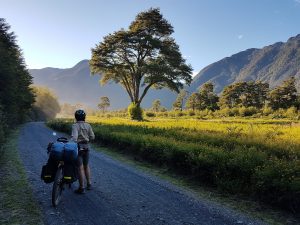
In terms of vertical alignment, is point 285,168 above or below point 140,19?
below

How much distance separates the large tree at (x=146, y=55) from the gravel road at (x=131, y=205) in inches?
1313

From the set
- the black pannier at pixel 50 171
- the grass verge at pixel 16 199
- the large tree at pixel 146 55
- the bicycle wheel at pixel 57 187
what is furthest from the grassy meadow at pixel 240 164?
the large tree at pixel 146 55

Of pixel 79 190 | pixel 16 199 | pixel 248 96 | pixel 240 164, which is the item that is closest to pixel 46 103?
pixel 248 96

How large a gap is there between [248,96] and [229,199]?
8475 cm

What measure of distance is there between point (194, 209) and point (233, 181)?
2.22 meters

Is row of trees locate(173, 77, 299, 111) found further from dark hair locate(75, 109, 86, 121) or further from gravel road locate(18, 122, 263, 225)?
dark hair locate(75, 109, 86, 121)

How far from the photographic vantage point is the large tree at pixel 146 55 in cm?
4447

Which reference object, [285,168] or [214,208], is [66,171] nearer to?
[214,208]

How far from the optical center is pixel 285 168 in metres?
8.77

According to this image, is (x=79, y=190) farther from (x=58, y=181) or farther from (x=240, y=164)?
(x=240, y=164)

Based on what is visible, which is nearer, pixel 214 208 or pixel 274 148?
pixel 214 208

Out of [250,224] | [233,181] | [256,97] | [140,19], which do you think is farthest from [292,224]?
[256,97]

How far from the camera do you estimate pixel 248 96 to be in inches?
3551

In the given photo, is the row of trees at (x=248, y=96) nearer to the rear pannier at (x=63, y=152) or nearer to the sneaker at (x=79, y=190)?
the sneaker at (x=79, y=190)
